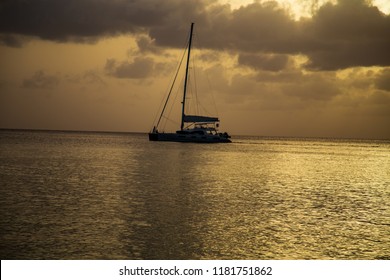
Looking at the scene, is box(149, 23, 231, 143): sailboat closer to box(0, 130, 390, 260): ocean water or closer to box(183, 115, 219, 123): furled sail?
box(183, 115, 219, 123): furled sail

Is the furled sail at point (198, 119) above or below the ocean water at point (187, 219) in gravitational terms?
above

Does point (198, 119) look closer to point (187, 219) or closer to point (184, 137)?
point (184, 137)

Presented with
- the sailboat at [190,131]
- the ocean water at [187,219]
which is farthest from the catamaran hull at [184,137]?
the ocean water at [187,219]

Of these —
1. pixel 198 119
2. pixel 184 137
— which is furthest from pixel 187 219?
pixel 184 137

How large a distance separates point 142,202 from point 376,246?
518 inches

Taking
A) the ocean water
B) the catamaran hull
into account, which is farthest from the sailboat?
the ocean water

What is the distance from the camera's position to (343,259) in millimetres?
15922

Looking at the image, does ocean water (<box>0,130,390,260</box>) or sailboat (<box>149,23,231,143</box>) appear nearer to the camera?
ocean water (<box>0,130,390,260</box>)

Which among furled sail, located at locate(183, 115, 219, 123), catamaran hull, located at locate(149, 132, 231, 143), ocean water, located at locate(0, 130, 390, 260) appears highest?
furled sail, located at locate(183, 115, 219, 123)

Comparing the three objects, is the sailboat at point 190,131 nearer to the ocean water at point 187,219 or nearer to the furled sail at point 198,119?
the furled sail at point 198,119

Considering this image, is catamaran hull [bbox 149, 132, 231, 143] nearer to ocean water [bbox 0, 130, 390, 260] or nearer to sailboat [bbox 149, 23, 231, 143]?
sailboat [bbox 149, 23, 231, 143]

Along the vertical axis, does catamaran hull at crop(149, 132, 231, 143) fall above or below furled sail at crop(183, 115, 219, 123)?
below
